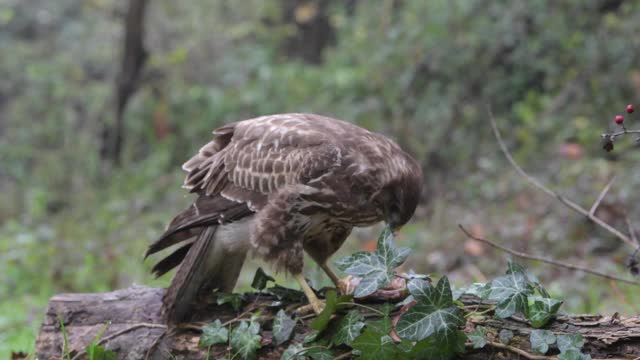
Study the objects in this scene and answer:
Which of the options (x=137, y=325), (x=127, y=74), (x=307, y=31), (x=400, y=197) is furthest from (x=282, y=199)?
(x=307, y=31)

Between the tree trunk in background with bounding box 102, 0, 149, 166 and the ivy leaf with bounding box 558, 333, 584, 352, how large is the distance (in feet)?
26.7

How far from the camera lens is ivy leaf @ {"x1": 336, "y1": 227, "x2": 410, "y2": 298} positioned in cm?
302

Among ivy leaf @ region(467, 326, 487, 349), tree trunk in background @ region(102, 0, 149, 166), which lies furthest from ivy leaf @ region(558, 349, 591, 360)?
tree trunk in background @ region(102, 0, 149, 166)

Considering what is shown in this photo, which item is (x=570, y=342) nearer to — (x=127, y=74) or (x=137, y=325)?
(x=137, y=325)

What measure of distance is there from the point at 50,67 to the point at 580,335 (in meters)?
10.8

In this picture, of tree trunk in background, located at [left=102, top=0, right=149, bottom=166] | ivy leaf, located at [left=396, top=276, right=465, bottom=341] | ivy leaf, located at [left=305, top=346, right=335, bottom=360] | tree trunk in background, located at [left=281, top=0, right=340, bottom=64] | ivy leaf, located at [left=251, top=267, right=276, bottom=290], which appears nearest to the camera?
ivy leaf, located at [left=396, top=276, right=465, bottom=341]

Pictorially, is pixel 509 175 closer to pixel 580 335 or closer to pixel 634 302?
pixel 634 302

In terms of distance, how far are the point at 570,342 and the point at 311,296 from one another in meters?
1.07

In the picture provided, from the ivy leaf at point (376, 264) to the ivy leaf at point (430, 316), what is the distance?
14 cm

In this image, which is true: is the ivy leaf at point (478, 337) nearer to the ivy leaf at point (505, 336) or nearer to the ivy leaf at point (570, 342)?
the ivy leaf at point (505, 336)

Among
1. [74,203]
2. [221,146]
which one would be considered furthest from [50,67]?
[221,146]

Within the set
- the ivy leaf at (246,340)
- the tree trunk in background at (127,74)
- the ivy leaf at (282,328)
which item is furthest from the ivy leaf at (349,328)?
the tree trunk in background at (127,74)

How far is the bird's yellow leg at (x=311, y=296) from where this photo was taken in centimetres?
342

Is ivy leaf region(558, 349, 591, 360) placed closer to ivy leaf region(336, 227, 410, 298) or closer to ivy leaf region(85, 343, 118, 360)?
ivy leaf region(336, 227, 410, 298)
